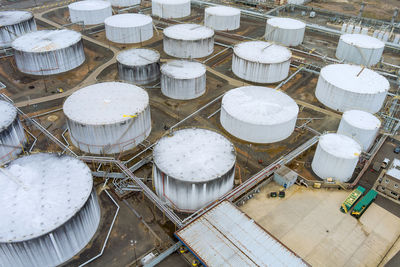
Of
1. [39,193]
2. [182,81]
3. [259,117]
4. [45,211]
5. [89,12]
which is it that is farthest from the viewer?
[89,12]

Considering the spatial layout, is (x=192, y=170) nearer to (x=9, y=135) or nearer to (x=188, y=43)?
(x=9, y=135)

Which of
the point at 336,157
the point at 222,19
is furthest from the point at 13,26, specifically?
the point at 336,157

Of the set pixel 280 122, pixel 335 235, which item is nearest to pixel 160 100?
pixel 280 122

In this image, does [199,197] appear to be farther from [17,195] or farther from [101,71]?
[101,71]

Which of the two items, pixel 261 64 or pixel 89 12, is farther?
pixel 89 12

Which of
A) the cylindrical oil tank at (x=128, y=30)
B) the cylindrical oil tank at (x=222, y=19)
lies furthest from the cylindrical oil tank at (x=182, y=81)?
the cylindrical oil tank at (x=222, y=19)
